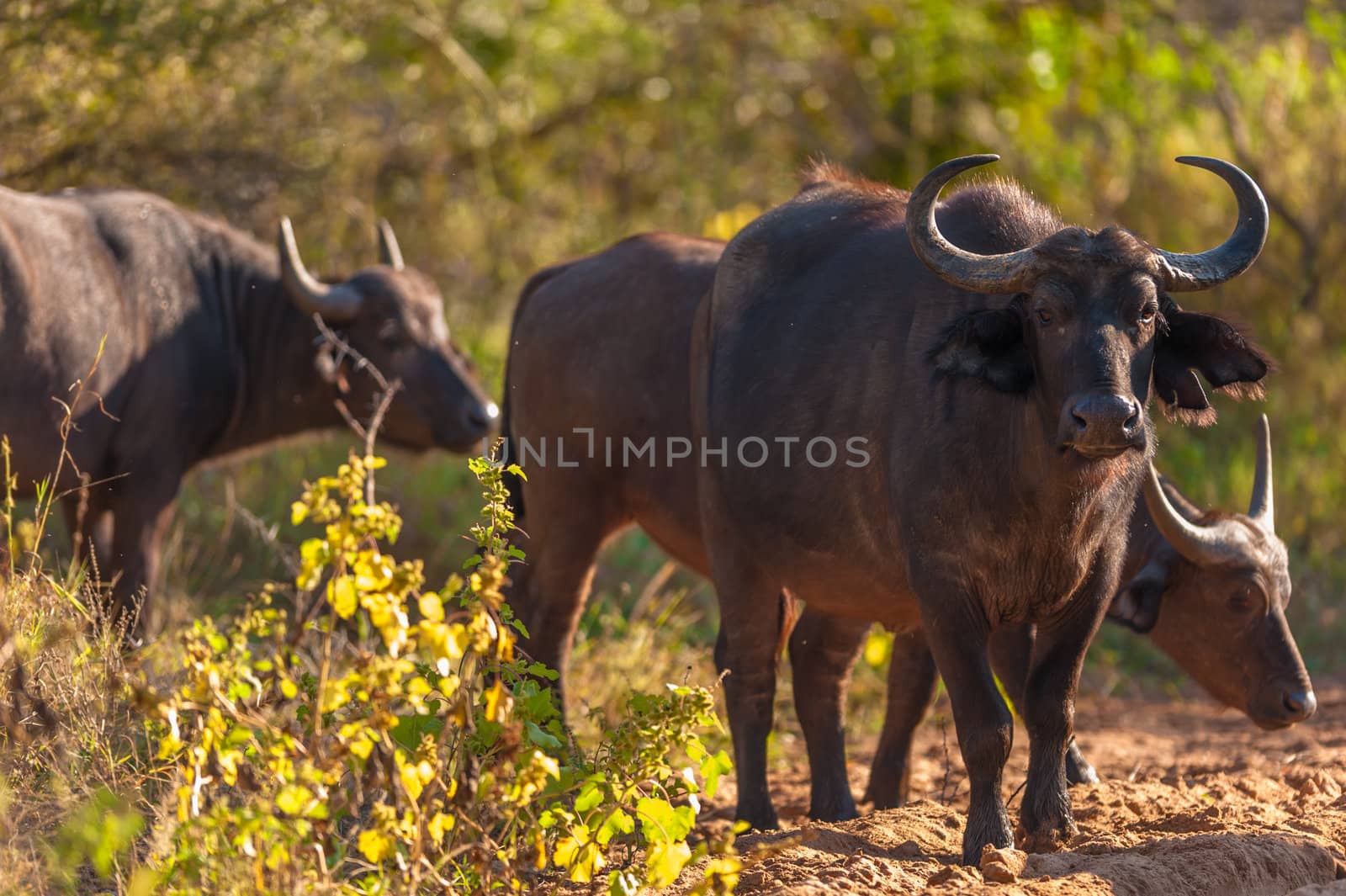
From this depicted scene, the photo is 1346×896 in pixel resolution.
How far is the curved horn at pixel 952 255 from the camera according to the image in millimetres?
4316

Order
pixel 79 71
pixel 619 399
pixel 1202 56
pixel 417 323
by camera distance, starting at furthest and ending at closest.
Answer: pixel 1202 56, pixel 79 71, pixel 417 323, pixel 619 399

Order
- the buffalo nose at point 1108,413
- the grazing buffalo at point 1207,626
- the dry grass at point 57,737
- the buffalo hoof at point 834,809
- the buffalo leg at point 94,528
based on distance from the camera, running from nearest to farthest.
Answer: the dry grass at point 57,737 → the buffalo nose at point 1108,413 → the buffalo hoof at point 834,809 → the grazing buffalo at point 1207,626 → the buffalo leg at point 94,528

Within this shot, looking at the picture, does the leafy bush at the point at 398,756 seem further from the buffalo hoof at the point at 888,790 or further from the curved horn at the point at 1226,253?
the buffalo hoof at the point at 888,790

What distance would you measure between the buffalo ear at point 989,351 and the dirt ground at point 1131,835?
1.25m

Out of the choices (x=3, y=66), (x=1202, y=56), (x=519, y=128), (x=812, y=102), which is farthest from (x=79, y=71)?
(x=1202, y=56)

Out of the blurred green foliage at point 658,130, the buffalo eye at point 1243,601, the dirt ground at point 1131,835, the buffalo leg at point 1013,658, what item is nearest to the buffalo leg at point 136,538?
the blurred green foliage at point 658,130

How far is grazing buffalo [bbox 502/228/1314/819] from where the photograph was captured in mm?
5918

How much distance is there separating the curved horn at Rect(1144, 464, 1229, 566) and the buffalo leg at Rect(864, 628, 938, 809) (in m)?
0.95

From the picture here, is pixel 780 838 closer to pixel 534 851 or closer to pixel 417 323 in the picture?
pixel 534 851

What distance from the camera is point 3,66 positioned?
812cm

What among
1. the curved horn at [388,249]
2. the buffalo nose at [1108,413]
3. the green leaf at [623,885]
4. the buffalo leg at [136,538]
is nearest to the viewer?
the green leaf at [623,885]

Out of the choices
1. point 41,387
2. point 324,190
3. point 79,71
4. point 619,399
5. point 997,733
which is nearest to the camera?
point 997,733

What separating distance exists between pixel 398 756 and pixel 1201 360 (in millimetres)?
2530

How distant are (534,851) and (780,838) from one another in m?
0.91
